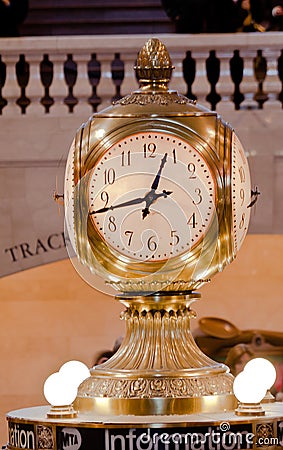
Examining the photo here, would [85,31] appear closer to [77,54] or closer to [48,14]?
[48,14]

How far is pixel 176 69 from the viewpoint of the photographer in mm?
7566

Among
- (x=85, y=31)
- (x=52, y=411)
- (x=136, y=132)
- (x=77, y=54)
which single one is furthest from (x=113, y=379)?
(x=85, y=31)

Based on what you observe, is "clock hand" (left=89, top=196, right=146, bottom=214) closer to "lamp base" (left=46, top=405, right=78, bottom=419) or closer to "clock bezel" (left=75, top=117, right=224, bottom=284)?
"clock bezel" (left=75, top=117, right=224, bottom=284)

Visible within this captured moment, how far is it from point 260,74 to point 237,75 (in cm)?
11

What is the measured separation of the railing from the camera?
7543 millimetres

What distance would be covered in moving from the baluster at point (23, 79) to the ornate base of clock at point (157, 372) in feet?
17.7

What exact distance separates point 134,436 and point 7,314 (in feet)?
20.6

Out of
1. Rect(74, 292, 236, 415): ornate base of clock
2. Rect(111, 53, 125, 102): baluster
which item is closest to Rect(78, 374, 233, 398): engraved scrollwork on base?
Rect(74, 292, 236, 415): ornate base of clock

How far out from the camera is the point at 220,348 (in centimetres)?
841

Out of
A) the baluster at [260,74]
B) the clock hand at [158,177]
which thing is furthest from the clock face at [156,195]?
the baluster at [260,74]

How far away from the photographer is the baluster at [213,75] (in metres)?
7.62

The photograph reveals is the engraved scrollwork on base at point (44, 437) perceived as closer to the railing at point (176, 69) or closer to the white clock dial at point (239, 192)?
the white clock dial at point (239, 192)

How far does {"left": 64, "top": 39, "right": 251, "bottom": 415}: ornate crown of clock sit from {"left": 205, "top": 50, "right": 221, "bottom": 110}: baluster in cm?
531

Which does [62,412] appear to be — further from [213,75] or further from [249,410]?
[213,75]
